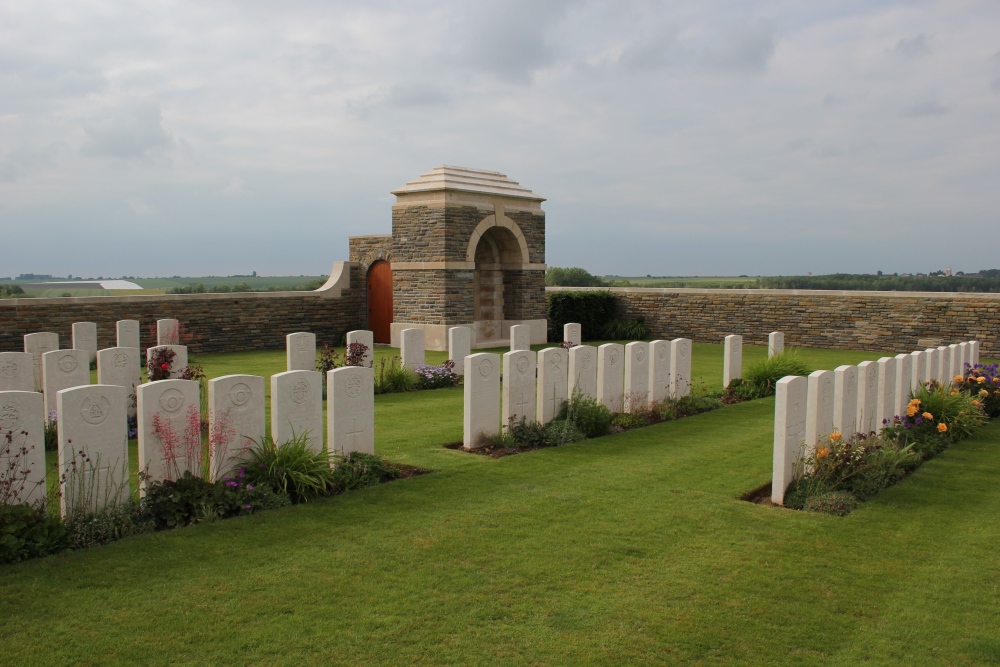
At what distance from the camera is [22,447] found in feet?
16.6

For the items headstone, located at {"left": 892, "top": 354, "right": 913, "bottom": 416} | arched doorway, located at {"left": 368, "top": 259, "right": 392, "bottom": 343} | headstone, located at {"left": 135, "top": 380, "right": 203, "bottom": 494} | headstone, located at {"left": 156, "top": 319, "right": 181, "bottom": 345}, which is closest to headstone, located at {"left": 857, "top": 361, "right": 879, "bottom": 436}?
headstone, located at {"left": 892, "top": 354, "right": 913, "bottom": 416}

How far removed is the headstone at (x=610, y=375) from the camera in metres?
9.40

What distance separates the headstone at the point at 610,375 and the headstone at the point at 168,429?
15.8ft

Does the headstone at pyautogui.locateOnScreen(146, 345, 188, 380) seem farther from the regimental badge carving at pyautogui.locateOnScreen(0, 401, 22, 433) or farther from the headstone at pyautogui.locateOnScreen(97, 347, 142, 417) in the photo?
the regimental badge carving at pyautogui.locateOnScreen(0, 401, 22, 433)

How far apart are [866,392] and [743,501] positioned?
2.17 m

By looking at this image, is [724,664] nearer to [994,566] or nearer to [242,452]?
[994,566]

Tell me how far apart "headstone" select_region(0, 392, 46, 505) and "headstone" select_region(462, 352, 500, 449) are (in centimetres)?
379

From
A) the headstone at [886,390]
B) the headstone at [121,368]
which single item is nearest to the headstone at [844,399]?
the headstone at [886,390]

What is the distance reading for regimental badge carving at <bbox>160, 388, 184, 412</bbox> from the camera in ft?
18.5

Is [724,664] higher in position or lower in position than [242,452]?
lower

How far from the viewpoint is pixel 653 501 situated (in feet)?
20.6

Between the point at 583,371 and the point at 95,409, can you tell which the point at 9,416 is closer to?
the point at 95,409

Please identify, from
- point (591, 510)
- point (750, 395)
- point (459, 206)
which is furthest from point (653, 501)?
point (459, 206)

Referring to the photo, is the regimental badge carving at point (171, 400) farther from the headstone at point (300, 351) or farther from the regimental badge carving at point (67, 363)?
the headstone at point (300, 351)
